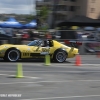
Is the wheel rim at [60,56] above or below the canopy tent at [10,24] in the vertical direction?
below

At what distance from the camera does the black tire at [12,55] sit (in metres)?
17.6

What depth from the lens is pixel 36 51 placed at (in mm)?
18047

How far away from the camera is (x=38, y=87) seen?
403 inches

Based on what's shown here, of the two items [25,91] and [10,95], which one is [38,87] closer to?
[25,91]

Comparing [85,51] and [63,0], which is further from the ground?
[63,0]

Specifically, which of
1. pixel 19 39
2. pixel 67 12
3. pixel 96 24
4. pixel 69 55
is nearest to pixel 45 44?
pixel 69 55

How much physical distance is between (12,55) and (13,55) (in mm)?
49

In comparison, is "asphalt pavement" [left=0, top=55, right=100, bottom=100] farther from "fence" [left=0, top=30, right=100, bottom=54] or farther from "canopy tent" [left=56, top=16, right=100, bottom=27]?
"canopy tent" [left=56, top=16, right=100, bottom=27]

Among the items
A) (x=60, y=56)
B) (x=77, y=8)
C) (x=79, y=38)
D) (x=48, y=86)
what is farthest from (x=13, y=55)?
(x=77, y=8)

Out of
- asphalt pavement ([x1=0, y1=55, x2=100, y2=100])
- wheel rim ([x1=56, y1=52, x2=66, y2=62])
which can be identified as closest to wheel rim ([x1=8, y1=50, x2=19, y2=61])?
wheel rim ([x1=56, y1=52, x2=66, y2=62])

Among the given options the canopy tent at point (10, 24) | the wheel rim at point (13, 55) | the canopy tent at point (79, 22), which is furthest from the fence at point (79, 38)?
the canopy tent at point (10, 24)

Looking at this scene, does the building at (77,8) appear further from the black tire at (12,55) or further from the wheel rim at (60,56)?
the black tire at (12,55)

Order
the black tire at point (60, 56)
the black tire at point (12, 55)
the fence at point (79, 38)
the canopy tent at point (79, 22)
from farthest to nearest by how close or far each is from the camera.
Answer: the canopy tent at point (79, 22)
the fence at point (79, 38)
the black tire at point (60, 56)
the black tire at point (12, 55)

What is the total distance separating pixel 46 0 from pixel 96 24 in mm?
69297
